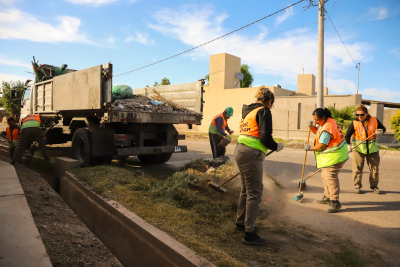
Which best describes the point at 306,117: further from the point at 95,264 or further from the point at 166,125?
the point at 95,264

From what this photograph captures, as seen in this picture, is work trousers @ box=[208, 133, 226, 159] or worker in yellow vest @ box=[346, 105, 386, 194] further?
work trousers @ box=[208, 133, 226, 159]

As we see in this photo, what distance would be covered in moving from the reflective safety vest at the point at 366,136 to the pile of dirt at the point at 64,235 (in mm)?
4479

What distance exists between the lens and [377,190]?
17.3ft

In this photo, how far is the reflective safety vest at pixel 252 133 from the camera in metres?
3.34

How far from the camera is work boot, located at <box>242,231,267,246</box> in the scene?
3186 mm

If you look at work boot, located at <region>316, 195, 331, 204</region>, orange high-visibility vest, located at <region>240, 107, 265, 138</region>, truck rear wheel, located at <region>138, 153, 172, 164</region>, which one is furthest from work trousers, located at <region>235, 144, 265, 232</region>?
truck rear wheel, located at <region>138, 153, 172, 164</region>

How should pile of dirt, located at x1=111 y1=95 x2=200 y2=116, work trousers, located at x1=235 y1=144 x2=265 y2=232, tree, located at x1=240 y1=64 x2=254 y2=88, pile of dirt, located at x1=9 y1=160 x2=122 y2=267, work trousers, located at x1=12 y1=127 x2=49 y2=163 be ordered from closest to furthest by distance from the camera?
work trousers, located at x1=235 y1=144 x2=265 y2=232 < pile of dirt, located at x1=9 y1=160 x2=122 y2=267 < pile of dirt, located at x1=111 y1=95 x2=200 y2=116 < work trousers, located at x1=12 y1=127 x2=49 y2=163 < tree, located at x1=240 y1=64 x2=254 y2=88

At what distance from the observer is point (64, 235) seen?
4027 millimetres

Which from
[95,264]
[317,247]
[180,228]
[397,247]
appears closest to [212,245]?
[180,228]

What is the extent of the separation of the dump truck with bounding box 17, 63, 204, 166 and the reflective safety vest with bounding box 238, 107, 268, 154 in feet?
11.3

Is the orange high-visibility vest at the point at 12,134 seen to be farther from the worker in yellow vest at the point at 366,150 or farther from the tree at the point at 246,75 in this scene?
the tree at the point at 246,75

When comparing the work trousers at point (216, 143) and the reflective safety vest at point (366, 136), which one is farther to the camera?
the work trousers at point (216, 143)

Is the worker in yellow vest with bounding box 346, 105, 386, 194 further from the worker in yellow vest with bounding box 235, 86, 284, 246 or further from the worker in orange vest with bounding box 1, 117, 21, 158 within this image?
the worker in orange vest with bounding box 1, 117, 21, 158

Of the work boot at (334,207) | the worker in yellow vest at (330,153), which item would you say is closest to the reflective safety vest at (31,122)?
the worker in yellow vest at (330,153)
